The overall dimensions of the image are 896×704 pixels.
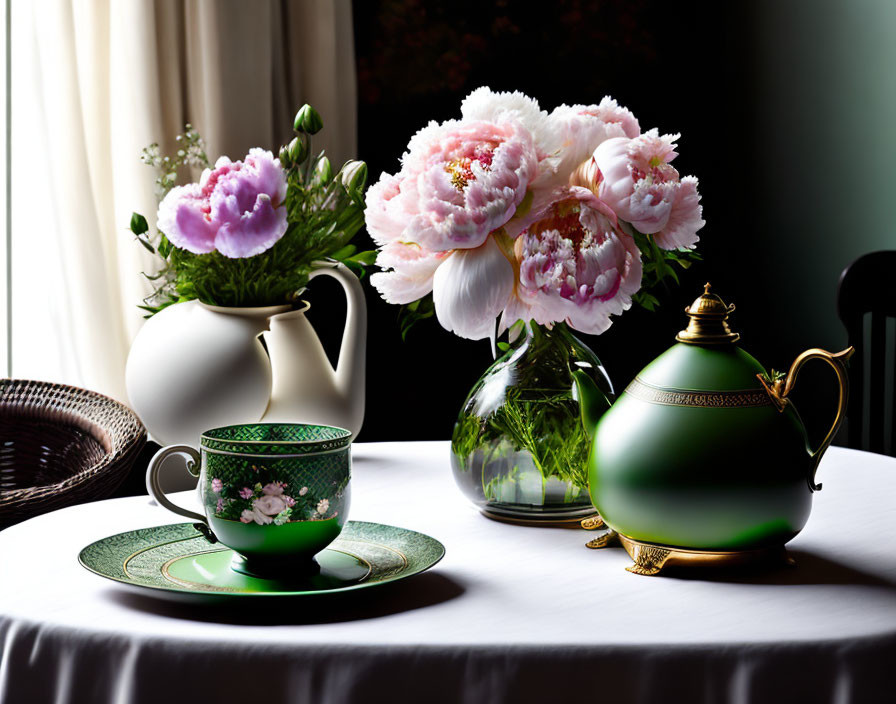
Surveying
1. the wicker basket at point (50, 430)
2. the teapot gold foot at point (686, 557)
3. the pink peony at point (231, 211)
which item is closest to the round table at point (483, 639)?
the teapot gold foot at point (686, 557)

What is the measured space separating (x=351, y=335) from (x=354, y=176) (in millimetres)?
189

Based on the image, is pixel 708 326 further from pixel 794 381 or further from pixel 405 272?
pixel 405 272

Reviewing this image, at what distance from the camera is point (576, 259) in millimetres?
876

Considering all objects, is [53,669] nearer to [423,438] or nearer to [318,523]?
[318,523]

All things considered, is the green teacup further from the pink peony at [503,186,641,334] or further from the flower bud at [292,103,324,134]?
the flower bud at [292,103,324,134]

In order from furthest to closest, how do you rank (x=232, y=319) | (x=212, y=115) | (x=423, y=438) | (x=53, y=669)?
(x=423, y=438), (x=212, y=115), (x=232, y=319), (x=53, y=669)

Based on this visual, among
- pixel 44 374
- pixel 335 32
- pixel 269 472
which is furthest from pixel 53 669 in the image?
pixel 335 32

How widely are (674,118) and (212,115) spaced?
1360mm

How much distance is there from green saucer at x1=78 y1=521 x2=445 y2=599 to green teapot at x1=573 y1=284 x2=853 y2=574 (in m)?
0.16

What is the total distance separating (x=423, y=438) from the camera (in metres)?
2.93

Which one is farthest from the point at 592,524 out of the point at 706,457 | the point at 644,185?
the point at 644,185

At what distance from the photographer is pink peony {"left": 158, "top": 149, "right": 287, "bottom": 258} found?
1.11 metres

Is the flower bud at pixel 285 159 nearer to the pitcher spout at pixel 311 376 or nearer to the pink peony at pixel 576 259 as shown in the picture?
the pitcher spout at pixel 311 376

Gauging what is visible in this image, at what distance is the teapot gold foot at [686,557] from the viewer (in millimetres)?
816
